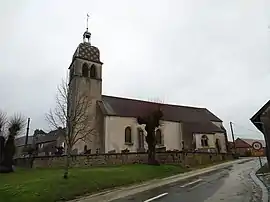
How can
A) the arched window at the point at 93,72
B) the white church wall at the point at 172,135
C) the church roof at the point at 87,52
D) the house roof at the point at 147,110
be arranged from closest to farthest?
the church roof at the point at 87,52 → the house roof at the point at 147,110 → the arched window at the point at 93,72 → the white church wall at the point at 172,135

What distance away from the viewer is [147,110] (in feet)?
134

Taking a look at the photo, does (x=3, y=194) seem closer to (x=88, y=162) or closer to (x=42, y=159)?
(x=88, y=162)

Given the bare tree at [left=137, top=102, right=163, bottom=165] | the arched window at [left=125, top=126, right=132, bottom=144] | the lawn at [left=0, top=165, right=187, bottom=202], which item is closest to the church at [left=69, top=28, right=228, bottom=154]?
the arched window at [left=125, top=126, right=132, bottom=144]

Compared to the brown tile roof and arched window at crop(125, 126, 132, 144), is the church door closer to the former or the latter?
arched window at crop(125, 126, 132, 144)

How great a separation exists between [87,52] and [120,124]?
11563 mm

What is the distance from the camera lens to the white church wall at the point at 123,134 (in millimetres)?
43719

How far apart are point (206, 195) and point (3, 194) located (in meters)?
8.35

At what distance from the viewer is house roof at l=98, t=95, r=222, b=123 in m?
46.2

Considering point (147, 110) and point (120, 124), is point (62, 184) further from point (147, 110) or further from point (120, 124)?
point (120, 124)

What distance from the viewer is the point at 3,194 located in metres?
13.2

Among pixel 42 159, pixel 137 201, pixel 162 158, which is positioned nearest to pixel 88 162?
pixel 42 159

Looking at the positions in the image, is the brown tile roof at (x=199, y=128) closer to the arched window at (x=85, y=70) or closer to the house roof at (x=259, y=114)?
the arched window at (x=85, y=70)

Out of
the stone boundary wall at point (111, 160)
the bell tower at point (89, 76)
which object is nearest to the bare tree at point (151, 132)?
the stone boundary wall at point (111, 160)

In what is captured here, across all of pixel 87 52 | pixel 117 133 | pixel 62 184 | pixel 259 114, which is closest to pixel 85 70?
pixel 87 52
